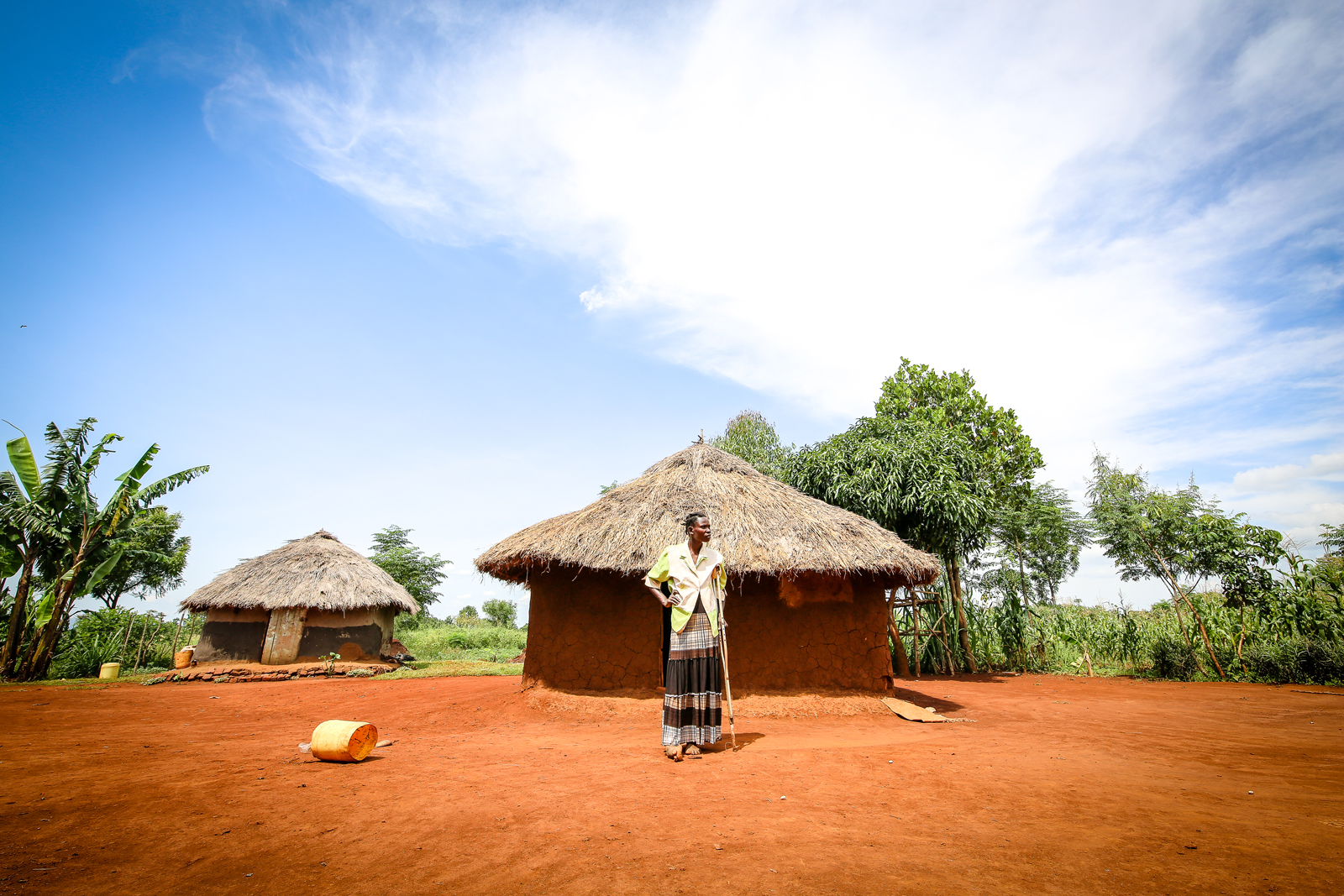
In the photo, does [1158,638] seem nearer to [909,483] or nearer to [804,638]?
[909,483]

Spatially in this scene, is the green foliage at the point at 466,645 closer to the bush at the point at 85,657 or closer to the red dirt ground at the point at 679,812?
the bush at the point at 85,657

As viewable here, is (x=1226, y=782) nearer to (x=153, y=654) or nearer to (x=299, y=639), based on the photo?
(x=299, y=639)

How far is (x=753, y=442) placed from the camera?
26.4m

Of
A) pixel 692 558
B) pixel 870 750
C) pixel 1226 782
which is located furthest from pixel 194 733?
pixel 1226 782

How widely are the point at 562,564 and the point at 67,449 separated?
11944 mm

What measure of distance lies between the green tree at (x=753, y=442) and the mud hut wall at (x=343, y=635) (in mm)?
14723

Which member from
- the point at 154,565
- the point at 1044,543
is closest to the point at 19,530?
the point at 154,565

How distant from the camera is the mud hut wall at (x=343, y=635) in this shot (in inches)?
536

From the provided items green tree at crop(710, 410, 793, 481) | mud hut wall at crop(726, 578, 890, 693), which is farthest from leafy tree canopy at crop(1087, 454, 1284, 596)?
green tree at crop(710, 410, 793, 481)

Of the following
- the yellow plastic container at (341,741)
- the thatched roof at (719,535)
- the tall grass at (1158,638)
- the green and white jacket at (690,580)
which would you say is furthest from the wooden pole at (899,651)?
the yellow plastic container at (341,741)

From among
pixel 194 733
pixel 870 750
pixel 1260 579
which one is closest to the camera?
pixel 870 750

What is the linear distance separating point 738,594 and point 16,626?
45.7 ft

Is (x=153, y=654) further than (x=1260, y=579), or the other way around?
(x=153, y=654)

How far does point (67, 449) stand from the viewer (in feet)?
39.6
